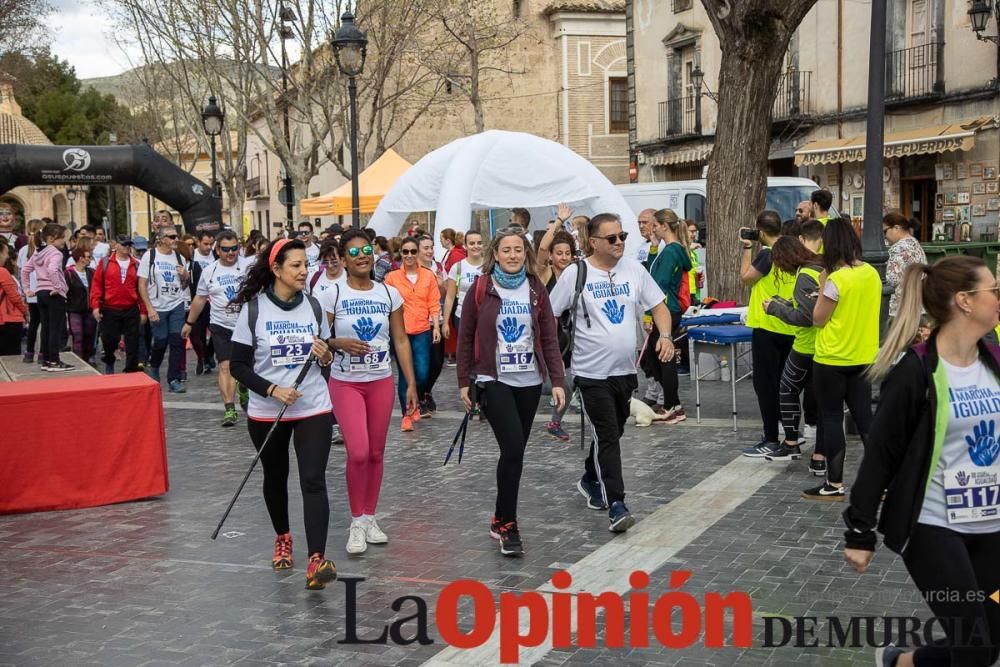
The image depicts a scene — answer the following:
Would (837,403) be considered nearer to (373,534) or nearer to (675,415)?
(373,534)

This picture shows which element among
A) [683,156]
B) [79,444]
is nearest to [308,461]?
[79,444]

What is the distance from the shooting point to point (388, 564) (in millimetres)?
6133

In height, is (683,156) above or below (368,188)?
Result: above

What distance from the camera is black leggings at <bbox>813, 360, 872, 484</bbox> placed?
707cm

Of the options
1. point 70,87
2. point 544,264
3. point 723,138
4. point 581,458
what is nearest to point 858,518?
point 581,458

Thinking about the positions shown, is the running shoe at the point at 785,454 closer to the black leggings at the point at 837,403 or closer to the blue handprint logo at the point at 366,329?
the black leggings at the point at 837,403

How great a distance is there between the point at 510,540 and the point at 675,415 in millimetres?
4350

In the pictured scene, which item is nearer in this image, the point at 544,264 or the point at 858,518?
the point at 858,518

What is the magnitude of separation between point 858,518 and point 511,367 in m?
2.94

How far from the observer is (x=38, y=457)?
7.57 metres

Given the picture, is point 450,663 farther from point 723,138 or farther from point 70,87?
point 70,87

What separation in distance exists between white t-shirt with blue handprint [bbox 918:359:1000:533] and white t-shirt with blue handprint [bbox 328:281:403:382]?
3.52 m

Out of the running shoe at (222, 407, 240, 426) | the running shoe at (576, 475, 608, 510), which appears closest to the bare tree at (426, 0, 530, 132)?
the running shoe at (222, 407, 240, 426)

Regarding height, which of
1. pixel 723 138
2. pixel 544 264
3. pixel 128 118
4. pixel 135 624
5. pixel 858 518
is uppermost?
pixel 128 118
